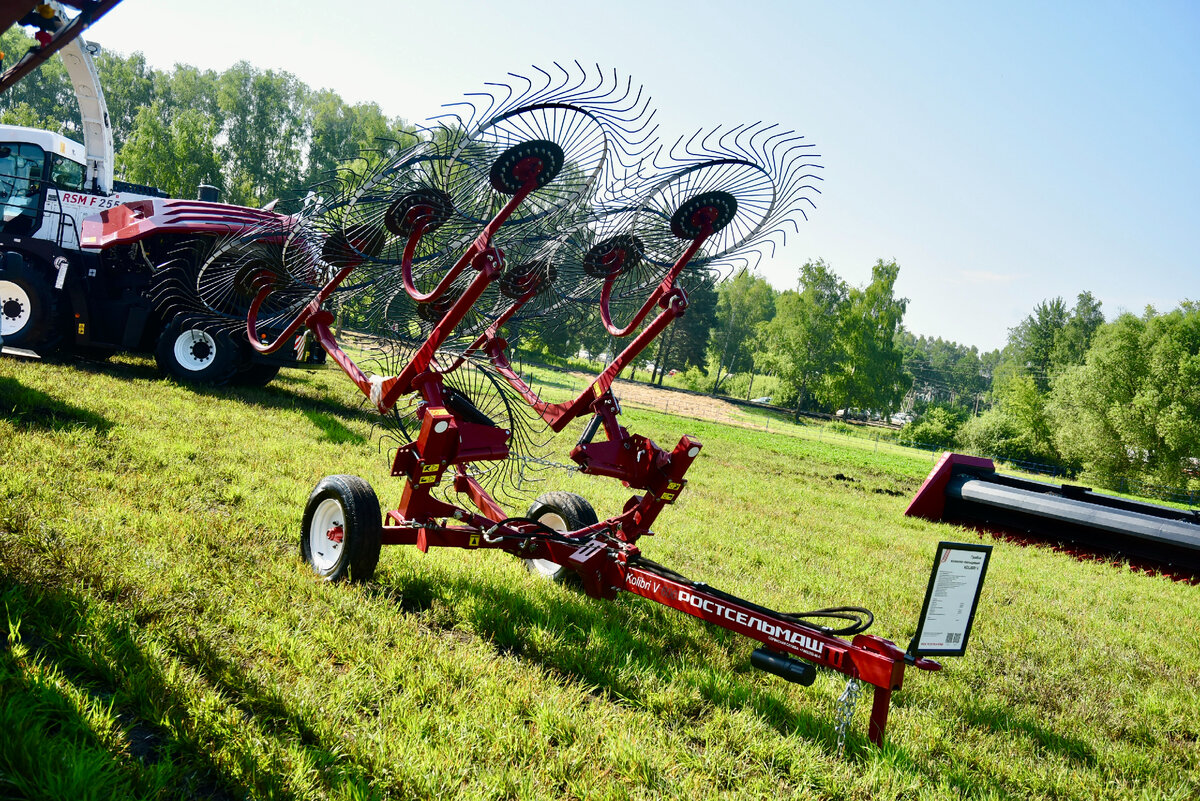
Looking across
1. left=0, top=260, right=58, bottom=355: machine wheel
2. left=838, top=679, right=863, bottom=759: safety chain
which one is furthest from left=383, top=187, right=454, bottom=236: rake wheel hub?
left=0, top=260, right=58, bottom=355: machine wheel

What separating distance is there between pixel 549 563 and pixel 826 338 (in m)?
53.1

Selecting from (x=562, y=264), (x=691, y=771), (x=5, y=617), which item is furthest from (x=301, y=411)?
(x=691, y=771)

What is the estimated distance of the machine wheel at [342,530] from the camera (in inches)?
179

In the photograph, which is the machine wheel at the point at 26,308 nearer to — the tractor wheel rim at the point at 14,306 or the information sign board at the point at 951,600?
the tractor wheel rim at the point at 14,306

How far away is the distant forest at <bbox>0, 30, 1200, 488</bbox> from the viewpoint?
125 ft

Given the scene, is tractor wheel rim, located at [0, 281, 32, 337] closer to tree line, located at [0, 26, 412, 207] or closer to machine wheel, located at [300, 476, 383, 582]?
machine wheel, located at [300, 476, 383, 582]

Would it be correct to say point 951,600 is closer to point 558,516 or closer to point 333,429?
point 558,516

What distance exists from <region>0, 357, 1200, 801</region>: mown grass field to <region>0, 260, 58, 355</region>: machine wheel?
3769 mm

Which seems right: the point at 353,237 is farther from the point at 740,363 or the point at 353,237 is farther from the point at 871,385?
the point at 740,363

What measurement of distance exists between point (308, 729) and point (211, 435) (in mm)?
6021

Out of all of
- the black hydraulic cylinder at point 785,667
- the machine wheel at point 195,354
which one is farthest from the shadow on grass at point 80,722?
the machine wheel at point 195,354

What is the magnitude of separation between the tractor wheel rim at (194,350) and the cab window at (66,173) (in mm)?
3435

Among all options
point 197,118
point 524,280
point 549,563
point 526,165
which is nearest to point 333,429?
point 524,280

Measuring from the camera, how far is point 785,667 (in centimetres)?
353
